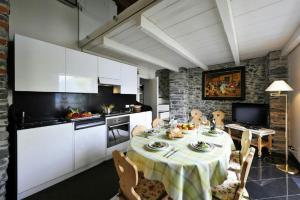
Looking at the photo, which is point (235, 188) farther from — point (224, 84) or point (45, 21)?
point (45, 21)

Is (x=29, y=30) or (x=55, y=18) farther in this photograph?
(x=55, y=18)

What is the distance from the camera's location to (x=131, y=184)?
111cm

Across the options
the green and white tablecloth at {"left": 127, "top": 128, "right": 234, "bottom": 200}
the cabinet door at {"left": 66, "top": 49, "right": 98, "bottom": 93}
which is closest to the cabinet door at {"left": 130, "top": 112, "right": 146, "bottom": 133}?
the cabinet door at {"left": 66, "top": 49, "right": 98, "bottom": 93}

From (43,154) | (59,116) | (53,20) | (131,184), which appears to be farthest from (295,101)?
(53,20)

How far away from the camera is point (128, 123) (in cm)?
331

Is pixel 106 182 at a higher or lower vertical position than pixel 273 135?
lower

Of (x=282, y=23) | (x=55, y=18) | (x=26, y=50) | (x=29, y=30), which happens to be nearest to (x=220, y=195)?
(x=282, y=23)

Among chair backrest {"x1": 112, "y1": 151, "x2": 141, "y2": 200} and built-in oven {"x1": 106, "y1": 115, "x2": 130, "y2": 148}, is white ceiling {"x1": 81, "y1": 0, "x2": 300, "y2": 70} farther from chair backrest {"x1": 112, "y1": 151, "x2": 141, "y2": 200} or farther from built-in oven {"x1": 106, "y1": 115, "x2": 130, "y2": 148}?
chair backrest {"x1": 112, "y1": 151, "x2": 141, "y2": 200}

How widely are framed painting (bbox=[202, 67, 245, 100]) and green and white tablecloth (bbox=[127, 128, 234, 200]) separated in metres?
3.17

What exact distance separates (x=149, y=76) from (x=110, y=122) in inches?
103

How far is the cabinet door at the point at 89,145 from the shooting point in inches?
92.2

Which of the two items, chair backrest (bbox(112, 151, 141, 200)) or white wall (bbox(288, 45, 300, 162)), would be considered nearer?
chair backrest (bbox(112, 151, 141, 200))

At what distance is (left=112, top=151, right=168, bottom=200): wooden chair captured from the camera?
109cm

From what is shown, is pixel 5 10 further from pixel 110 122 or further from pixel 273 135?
pixel 273 135
